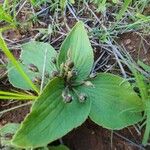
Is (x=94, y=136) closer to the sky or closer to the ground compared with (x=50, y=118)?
closer to the ground

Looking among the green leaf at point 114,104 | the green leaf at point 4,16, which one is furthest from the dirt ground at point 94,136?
the green leaf at point 4,16

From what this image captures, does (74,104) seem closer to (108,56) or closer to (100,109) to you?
(100,109)

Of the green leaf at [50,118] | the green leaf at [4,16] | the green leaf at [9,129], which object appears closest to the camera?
the green leaf at [50,118]

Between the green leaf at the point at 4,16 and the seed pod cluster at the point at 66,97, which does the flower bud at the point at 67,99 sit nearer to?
the seed pod cluster at the point at 66,97

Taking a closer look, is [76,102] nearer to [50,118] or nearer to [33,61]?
[50,118]

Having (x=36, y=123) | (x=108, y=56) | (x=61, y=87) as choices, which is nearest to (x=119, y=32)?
(x=108, y=56)

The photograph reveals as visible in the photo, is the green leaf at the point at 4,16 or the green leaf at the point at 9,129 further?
the green leaf at the point at 4,16

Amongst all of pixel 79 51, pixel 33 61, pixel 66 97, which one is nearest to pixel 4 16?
pixel 33 61
